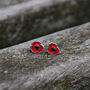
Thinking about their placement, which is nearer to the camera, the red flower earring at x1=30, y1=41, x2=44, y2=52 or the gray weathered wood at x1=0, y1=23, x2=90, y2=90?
the gray weathered wood at x1=0, y1=23, x2=90, y2=90

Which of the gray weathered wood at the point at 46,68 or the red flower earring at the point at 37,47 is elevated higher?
the red flower earring at the point at 37,47

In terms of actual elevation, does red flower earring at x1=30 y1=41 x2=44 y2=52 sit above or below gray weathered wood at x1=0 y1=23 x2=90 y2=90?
above

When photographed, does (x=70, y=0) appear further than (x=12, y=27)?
Yes

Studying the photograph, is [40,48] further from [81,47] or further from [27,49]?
[81,47]

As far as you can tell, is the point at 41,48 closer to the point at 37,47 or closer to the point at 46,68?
the point at 37,47

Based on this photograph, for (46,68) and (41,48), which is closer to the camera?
(46,68)

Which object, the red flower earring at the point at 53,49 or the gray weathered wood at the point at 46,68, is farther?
the red flower earring at the point at 53,49

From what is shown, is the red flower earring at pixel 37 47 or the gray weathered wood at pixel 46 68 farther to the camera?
the red flower earring at pixel 37 47

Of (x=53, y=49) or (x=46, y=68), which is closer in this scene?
(x=46, y=68)

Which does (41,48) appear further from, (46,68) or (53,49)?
(46,68)

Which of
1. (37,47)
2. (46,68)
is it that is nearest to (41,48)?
(37,47)

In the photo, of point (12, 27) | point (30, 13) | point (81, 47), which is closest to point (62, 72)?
point (81, 47)
